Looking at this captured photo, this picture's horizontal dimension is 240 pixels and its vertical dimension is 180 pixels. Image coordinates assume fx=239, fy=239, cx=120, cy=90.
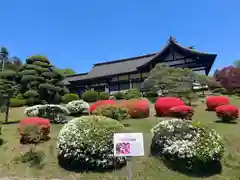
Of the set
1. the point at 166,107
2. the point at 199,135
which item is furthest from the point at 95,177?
the point at 166,107

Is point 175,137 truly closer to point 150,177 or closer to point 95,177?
point 150,177

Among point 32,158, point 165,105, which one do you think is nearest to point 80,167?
point 32,158

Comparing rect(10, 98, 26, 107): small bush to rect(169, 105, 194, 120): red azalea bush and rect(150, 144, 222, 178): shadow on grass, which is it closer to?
rect(169, 105, 194, 120): red azalea bush

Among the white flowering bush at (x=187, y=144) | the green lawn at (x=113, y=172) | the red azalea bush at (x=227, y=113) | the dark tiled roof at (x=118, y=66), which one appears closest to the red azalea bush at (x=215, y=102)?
the red azalea bush at (x=227, y=113)

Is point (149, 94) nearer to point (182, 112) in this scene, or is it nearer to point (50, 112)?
point (182, 112)

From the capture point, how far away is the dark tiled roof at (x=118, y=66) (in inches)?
1474

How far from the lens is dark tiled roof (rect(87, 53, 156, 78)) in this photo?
3744cm

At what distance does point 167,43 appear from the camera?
3203 centimetres

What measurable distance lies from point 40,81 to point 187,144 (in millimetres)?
22510

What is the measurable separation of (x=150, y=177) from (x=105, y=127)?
2.64m

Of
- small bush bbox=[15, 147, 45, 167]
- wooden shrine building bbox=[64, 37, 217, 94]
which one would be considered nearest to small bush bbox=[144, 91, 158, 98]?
wooden shrine building bbox=[64, 37, 217, 94]

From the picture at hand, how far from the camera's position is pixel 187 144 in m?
9.41

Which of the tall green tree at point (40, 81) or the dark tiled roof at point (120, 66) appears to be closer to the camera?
the tall green tree at point (40, 81)

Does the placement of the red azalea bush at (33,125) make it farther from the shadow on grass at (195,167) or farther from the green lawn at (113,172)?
the shadow on grass at (195,167)
